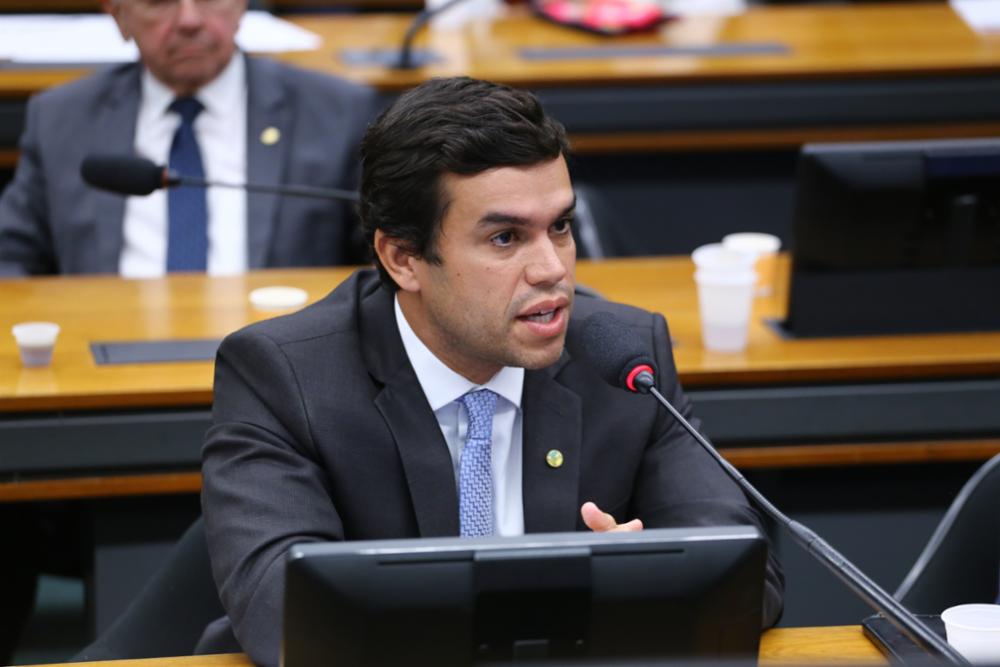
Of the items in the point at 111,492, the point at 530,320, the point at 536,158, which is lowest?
the point at 111,492

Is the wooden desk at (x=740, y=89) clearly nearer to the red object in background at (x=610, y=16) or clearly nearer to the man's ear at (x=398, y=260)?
the red object in background at (x=610, y=16)

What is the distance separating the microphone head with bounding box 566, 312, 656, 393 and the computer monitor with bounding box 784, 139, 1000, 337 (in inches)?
37.3

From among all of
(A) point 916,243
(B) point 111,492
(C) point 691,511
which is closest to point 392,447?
(C) point 691,511

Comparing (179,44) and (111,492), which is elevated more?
(179,44)

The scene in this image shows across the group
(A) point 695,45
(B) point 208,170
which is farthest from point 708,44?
(B) point 208,170

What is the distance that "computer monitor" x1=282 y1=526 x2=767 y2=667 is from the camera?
1427 millimetres

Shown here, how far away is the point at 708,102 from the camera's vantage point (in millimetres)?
4324

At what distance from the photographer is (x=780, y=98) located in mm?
4340

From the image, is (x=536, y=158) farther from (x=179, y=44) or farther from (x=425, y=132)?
(x=179, y=44)

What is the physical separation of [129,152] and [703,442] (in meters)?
2.11

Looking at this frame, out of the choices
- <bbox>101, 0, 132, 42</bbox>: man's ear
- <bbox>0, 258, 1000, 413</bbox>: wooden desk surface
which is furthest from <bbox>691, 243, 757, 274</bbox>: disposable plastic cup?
<bbox>101, 0, 132, 42</bbox>: man's ear

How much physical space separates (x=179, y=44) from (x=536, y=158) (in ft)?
5.47

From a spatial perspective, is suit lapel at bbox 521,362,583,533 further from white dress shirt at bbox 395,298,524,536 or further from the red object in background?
the red object in background

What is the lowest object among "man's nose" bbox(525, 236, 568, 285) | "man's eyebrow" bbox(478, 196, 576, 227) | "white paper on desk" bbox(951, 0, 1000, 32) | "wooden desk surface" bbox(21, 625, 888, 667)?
"wooden desk surface" bbox(21, 625, 888, 667)
